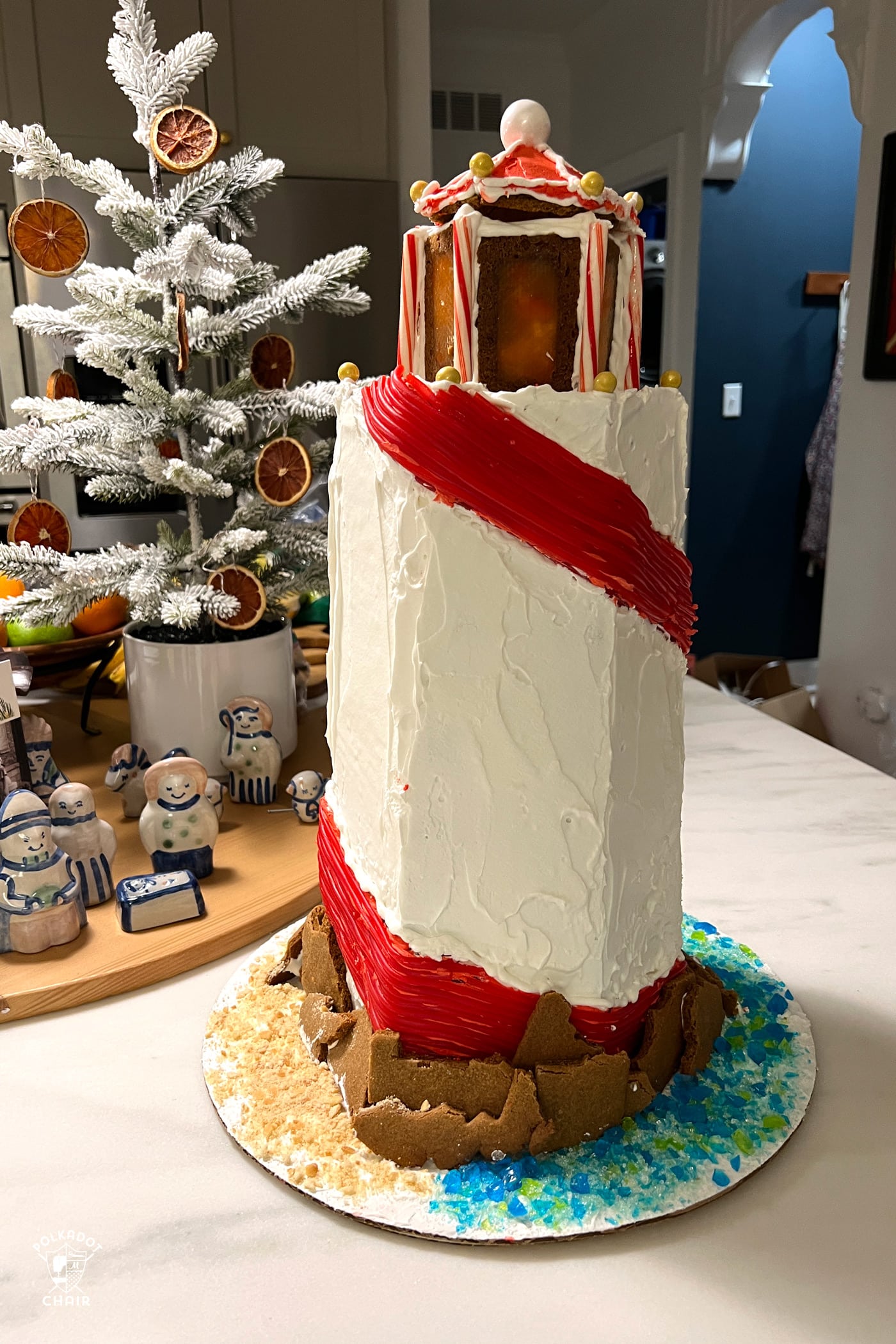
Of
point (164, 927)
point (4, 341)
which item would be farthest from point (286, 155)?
point (164, 927)

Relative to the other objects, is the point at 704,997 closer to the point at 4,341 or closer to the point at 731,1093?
the point at 731,1093

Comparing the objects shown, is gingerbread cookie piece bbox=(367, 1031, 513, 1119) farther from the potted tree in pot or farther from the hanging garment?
the hanging garment

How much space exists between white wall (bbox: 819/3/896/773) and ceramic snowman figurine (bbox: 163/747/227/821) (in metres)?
1.55

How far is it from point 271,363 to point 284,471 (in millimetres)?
192

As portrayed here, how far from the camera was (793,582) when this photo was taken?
3.52 m

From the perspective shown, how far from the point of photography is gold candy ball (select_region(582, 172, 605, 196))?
658mm

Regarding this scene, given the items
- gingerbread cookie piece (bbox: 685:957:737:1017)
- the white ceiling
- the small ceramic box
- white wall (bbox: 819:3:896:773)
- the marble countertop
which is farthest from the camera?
the white ceiling

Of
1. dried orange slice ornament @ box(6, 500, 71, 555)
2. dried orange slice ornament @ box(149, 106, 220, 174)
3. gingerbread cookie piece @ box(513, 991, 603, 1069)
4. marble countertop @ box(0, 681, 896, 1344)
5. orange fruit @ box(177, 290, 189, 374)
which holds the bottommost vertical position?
marble countertop @ box(0, 681, 896, 1344)

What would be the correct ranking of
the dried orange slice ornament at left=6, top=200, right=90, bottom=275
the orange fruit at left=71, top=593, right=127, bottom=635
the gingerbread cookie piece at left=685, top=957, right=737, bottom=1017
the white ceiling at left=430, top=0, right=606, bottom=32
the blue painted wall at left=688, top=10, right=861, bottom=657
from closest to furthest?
the gingerbread cookie piece at left=685, top=957, right=737, bottom=1017, the dried orange slice ornament at left=6, top=200, right=90, bottom=275, the orange fruit at left=71, top=593, right=127, bottom=635, the blue painted wall at left=688, top=10, right=861, bottom=657, the white ceiling at left=430, top=0, right=606, bottom=32

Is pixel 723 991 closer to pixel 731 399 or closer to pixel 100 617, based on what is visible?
pixel 100 617

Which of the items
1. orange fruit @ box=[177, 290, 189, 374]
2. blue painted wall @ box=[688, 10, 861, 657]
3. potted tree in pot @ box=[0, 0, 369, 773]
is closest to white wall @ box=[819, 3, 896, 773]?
blue painted wall @ box=[688, 10, 861, 657]

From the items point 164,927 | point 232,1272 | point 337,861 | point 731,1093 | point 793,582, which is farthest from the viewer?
point 793,582

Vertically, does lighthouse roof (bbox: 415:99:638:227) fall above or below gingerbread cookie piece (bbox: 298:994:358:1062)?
above

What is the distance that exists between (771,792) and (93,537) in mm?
1966
